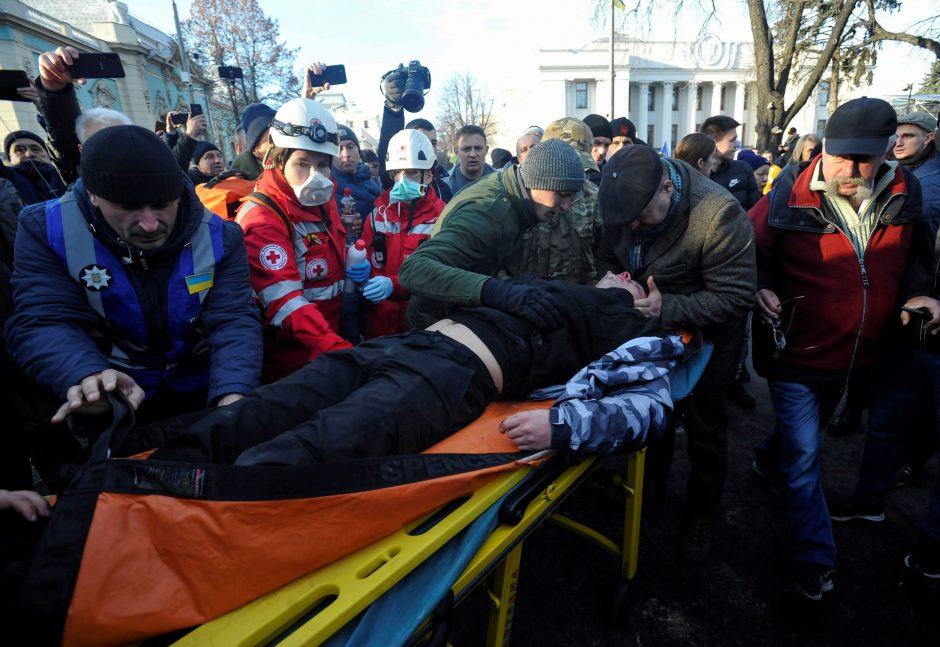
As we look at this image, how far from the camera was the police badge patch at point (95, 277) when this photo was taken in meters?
1.66

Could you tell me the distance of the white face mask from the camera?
2.44 meters

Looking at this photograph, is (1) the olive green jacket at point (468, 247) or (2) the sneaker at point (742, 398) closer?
(1) the olive green jacket at point (468, 247)

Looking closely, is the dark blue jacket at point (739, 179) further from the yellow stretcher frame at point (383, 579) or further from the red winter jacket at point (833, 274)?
the yellow stretcher frame at point (383, 579)

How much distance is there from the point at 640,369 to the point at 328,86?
127 inches

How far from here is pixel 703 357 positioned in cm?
224

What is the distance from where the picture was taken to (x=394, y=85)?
3.94 metres

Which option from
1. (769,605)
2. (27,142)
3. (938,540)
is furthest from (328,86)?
(938,540)

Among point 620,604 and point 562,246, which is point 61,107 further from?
point 620,604

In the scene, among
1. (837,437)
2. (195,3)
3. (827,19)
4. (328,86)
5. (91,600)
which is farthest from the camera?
(195,3)

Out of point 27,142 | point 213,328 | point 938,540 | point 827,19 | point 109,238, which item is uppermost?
point 827,19

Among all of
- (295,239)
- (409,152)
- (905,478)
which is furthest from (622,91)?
(295,239)

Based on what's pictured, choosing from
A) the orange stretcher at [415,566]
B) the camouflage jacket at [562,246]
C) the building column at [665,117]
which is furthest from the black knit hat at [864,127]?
the building column at [665,117]

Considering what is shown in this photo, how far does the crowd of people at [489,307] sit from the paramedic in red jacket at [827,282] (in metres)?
0.01

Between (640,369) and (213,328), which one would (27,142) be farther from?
(640,369)
